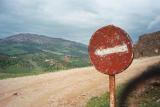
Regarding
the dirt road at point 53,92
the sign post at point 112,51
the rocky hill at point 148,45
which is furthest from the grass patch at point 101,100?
the rocky hill at point 148,45

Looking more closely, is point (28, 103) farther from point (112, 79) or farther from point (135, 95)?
point (112, 79)

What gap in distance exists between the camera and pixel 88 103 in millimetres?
13172

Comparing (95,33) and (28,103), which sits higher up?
(95,33)

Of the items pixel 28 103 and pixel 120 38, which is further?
pixel 28 103

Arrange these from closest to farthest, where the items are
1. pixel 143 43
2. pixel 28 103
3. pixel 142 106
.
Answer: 1. pixel 142 106
2. pixel 28 103
3. pixel 143 43

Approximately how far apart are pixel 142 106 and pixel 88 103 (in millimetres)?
3026

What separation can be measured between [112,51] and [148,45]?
150 ft

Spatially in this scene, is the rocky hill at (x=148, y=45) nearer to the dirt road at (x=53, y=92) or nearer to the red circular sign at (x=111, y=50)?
the dirt road at (x=53, y=92)

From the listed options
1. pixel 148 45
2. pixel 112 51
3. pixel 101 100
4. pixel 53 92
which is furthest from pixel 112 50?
pixel 148 45

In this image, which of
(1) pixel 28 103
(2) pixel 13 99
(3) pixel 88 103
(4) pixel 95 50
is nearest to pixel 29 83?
(2) pixel 13 99

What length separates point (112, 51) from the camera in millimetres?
6613

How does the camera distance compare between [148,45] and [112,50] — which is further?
[148,45]

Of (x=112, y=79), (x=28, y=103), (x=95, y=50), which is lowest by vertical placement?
(x=28, y=103)

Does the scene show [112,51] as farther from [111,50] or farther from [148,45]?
[148,45]
